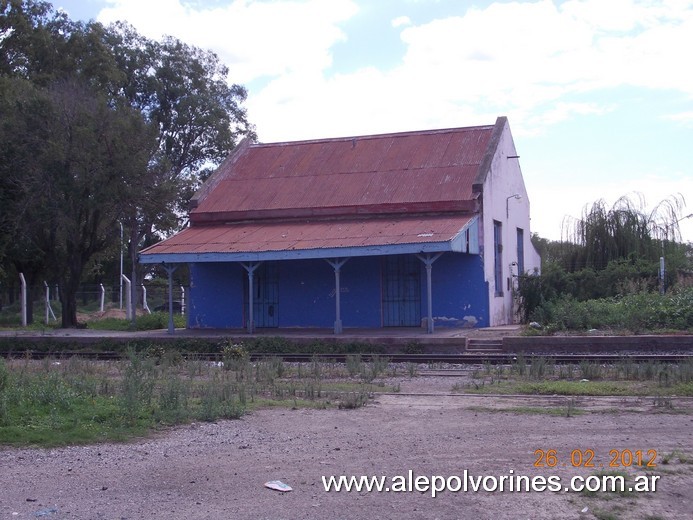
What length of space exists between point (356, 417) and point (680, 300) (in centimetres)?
1424

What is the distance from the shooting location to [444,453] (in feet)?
28.2

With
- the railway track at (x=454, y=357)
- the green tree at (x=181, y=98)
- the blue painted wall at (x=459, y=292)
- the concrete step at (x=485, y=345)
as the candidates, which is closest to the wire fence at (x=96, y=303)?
the green tree at (x=181, y=98)

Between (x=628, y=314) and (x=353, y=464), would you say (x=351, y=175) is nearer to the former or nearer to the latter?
(x=628, y=314)

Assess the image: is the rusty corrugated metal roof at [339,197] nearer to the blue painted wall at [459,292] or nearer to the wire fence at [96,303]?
the blue painted wall at [459,292]

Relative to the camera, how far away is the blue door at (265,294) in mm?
27578

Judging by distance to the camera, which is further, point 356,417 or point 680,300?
point 680,300

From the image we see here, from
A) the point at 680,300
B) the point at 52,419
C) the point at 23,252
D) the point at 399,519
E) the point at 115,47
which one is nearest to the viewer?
the point at 399,519

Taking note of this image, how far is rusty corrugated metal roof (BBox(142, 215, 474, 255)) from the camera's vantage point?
23766mm

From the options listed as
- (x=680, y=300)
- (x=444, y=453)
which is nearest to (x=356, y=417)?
(x=444, y=453)

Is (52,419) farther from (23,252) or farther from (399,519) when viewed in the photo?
(23,252)

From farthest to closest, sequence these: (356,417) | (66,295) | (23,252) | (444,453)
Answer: (23,252) → (66,295) → (356,417) → (444,453)

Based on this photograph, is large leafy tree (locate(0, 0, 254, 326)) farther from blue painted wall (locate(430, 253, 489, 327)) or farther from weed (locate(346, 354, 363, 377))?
weed (locate(346, 354, 363, 377))

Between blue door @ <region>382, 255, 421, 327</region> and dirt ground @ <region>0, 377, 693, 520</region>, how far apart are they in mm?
14165

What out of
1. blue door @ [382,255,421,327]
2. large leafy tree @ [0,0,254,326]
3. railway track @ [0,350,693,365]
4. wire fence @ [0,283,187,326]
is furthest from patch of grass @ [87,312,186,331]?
blue door @ [382,255,421,327]
